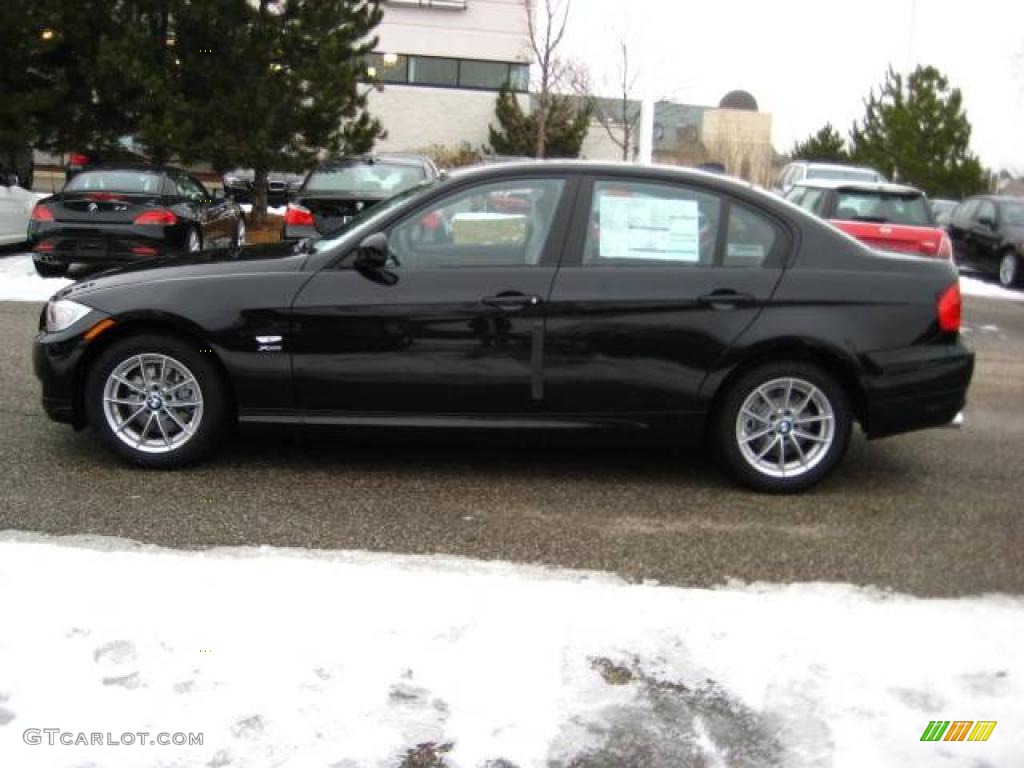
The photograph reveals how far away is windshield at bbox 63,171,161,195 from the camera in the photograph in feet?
42.1

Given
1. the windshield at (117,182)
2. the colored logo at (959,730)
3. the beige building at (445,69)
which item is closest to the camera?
the colored logo at (959,730)

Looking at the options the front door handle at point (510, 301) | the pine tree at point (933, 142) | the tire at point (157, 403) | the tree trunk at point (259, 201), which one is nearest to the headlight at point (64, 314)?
the tire at point (157, 403)

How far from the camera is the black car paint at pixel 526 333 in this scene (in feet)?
16.5

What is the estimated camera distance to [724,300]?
5.08 m

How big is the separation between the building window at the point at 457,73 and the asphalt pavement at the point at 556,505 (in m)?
35.8

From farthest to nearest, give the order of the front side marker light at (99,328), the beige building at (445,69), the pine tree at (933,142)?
the beige building at (445,69)
the pine tree at (933,142)
the front side marker light at (99,328)

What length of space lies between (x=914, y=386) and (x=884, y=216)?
26.7ft

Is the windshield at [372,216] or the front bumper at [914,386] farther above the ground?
the windshield at [372,216]

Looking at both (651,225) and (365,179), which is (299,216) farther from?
(651,225)

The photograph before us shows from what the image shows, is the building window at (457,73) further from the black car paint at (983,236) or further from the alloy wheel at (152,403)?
the alloy wheel at (152,403)

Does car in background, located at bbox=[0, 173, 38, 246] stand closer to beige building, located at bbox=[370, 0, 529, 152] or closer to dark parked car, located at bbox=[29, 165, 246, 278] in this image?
dark parked car, located at bbox=[29, 165, 246, 278]

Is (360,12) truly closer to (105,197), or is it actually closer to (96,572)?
(105,197)

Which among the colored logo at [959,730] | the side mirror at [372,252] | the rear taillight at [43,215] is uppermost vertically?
the rear taillight at [43,215]

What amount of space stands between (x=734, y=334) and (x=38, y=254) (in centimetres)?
980
